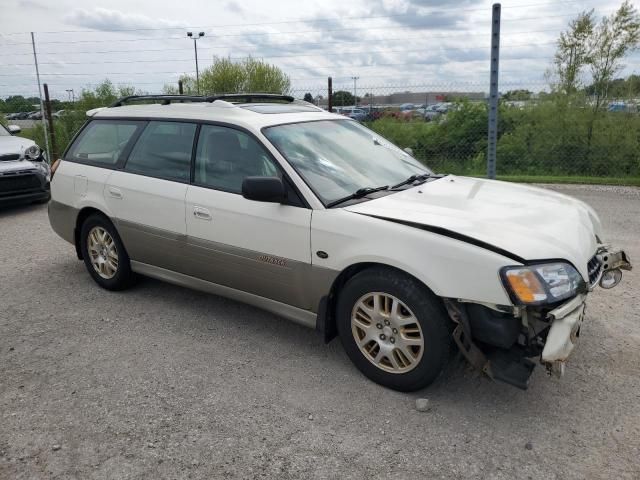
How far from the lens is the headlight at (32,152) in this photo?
8868mm

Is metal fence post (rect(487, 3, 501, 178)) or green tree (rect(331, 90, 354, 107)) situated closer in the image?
metal fence post (rect(487, 3, 501, 178))

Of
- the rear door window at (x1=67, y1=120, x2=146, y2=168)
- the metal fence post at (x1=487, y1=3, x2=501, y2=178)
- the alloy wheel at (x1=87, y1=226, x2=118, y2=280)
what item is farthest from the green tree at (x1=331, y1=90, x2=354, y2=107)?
the alloy wheel at (x1=87, y1=226, x2=118, y2=280)

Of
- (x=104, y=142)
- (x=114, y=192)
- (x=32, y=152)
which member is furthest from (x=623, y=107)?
(x=32, y=152)

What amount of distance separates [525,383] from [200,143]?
2865 mm

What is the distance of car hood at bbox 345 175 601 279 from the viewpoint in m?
2.96

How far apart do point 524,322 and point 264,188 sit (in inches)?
68.1

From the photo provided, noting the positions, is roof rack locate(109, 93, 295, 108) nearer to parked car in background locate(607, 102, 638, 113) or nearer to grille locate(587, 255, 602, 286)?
grille locate(587, 255, 602, 286)

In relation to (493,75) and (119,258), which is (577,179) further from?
(119,258)

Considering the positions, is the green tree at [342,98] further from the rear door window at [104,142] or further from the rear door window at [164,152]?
the rear door window at [164,152]

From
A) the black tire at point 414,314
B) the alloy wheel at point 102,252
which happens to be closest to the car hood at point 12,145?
the alloy wheel at point 102,252

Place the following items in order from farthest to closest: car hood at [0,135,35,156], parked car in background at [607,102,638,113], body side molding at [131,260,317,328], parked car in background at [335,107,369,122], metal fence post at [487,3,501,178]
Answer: parked car in background at [335,107,369,122] → parked car in background at [607,102,638,113] → car hood at [0,135,35,156] → metal fence post at [487,3,501,178] → body side molding at [131,260,317,328]

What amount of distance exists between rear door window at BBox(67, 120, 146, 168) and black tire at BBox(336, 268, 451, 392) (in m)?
2.65

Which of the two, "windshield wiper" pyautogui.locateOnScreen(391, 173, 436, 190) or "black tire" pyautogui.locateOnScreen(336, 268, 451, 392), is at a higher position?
"windshield wiper" pyautogui.locateOnScreen(391, 173, 436, 190)

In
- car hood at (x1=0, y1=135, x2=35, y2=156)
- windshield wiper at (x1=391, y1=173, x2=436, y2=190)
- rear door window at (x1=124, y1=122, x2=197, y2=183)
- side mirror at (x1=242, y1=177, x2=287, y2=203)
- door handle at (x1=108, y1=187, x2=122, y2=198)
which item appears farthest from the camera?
car hood at (x1=0, y1=135, x2=35, y2=156)
